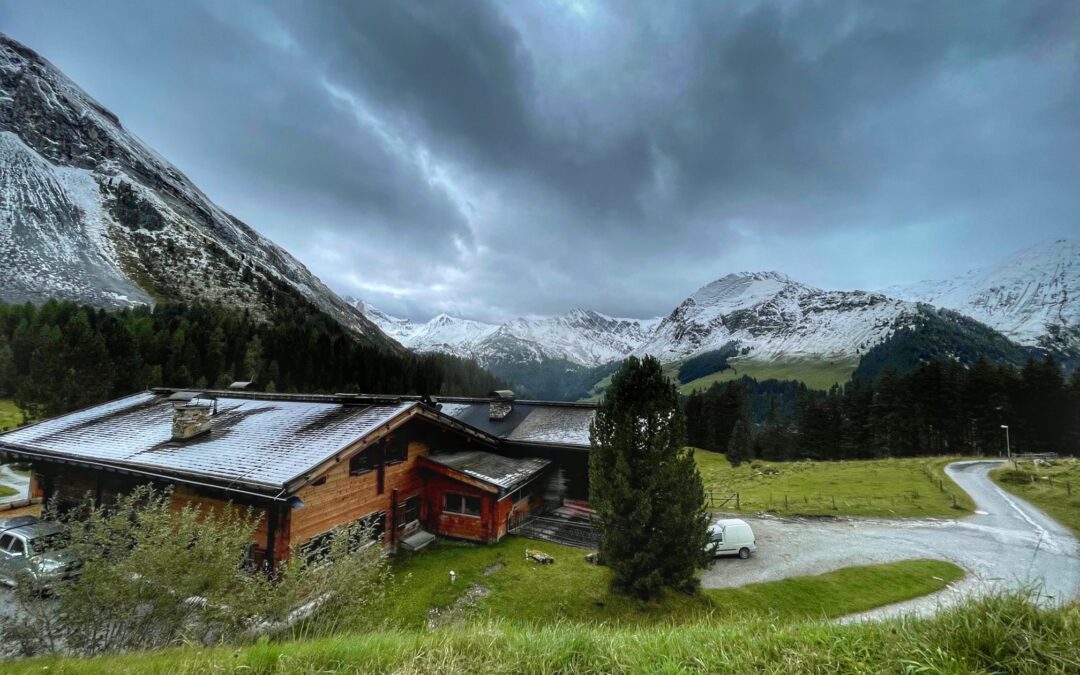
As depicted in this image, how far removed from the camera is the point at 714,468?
63062 mm

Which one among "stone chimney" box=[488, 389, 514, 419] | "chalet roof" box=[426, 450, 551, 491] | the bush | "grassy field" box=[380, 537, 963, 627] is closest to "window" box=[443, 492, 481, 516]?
"chalet roof" box=[426, 450, 551, 491]

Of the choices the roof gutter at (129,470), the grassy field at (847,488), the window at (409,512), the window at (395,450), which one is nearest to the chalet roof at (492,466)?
the window at (395,450)

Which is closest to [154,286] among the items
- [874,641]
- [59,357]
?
[59,357]

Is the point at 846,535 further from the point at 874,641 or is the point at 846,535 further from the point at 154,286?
the point at 154,286

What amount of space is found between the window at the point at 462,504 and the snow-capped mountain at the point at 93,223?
479ft

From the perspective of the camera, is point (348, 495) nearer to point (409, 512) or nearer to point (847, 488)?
point (409, 512)

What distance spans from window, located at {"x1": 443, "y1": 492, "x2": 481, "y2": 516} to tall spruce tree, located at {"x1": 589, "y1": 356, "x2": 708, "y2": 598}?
28.5 feet

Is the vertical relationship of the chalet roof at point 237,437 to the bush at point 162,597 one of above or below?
above

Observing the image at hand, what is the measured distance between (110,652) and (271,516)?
362 inches

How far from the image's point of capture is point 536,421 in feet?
112

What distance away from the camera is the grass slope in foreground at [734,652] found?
12.2 feet

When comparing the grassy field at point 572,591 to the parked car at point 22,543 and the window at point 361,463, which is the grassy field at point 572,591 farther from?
the parked car at point 22,543

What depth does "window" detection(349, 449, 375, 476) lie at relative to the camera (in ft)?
61.6

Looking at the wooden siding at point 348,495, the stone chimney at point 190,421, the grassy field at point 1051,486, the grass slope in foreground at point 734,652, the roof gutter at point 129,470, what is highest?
the stone chimney at point 190,421
